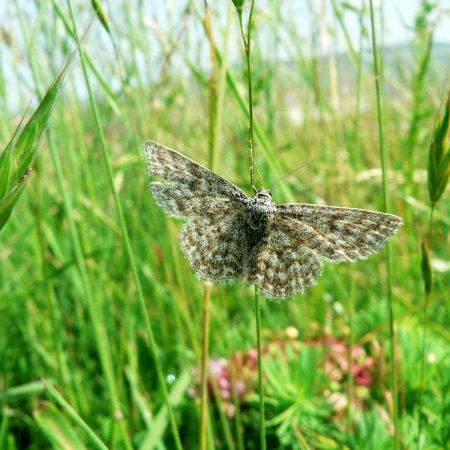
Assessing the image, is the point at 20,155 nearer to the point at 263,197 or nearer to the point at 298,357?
the point at 263,197

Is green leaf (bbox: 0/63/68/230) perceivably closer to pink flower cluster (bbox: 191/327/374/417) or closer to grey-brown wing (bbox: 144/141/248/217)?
grey-brown wing (bbox: 144/141/248/217)

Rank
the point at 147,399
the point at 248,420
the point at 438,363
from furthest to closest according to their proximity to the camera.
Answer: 1. the point at 147,399
2. the point at 248,420
3. the point at 438,363

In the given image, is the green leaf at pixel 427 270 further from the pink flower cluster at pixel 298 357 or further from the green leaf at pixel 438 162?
the pink flower cluster at pixel 298 357

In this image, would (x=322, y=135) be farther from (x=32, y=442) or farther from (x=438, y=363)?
(x=32, y=442)

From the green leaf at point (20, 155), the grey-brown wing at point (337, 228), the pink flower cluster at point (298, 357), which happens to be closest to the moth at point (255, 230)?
the grey-brown wing at point (337, 228)

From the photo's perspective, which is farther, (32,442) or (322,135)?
(322,135)

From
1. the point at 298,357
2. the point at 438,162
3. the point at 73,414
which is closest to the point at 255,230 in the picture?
the point at 438,162

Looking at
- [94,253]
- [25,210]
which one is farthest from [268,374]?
[25,210]
